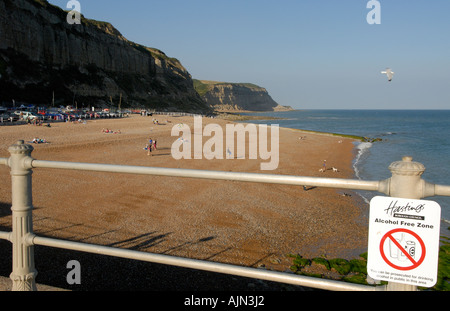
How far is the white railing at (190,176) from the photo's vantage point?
5.64 feet

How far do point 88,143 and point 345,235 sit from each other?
62.8 feet

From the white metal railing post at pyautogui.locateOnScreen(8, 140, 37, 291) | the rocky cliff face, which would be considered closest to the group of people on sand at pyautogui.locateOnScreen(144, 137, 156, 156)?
the white metal railing post at pyautogui.locateOnScreen(8, 140, 37, 291)

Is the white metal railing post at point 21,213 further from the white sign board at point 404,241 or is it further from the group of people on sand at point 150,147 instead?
the group of people on sand at point 150,147

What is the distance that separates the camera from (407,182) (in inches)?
67.6

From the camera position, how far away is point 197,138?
1330 inches

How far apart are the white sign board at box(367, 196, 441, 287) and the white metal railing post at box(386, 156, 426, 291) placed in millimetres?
33

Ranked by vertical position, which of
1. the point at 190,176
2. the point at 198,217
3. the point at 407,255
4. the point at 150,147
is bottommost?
the point at 198,217

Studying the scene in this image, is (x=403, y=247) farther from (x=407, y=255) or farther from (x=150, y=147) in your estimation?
(x=150, y=147)

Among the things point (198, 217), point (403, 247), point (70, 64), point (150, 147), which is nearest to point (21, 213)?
point (403, 247)

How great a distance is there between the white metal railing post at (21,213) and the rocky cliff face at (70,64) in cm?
5786

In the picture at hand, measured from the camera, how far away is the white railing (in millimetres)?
1720

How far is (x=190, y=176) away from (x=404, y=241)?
1171 mm

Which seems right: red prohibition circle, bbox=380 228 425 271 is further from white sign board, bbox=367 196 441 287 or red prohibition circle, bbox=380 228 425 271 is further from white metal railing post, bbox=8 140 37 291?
white metal railing post, bbox=8 140 37 291

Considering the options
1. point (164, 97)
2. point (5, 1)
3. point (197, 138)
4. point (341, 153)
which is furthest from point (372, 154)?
point (164, 97)
